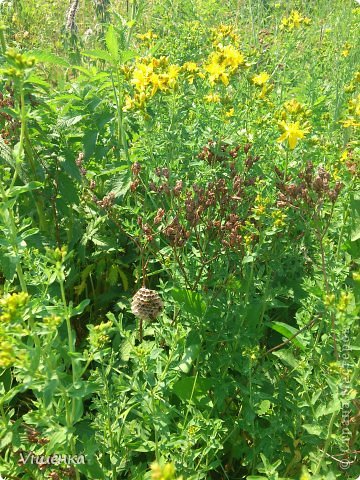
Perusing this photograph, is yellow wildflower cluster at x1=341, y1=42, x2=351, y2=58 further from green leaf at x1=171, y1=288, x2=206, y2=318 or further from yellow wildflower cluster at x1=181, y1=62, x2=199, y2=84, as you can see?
green leaf at x1=171, y1=288, x2=206, y2=318

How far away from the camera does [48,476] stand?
5.56ft

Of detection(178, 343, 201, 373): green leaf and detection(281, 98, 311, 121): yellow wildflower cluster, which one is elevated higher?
detection(281, 98, 311, 121): yellow wildflower cluster

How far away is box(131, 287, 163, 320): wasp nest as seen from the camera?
1925mm

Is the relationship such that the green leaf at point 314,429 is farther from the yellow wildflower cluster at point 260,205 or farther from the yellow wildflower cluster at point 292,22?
the yellow wildflower cluster at point 292,22

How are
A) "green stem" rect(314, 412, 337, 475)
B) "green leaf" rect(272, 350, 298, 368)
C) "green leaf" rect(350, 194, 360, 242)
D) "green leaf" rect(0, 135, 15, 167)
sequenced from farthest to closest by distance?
1. "green leaf" rect(0, 135, 15, 167)
2. "green leaf" rect(350, 194, 360, 242)
3. "green leaf" rect(272, 350, 298, 368)
4. "green stem" rect(314, 412, 337, 475)

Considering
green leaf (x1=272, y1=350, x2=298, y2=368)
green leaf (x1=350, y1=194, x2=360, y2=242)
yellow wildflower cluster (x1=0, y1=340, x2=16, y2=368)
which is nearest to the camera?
yellow wildflower cluster (x1=0, y1=340, x2=16, y2=368)

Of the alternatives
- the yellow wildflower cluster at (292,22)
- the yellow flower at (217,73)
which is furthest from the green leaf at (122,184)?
the yellow wildflower cluster at (292,22)

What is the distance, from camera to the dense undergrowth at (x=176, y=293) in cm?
159

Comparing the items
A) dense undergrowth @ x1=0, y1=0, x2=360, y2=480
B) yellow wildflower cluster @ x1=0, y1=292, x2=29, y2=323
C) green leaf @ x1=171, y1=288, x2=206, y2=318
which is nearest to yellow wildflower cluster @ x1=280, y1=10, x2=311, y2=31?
dense undergrowth @ x1=0, y1=0, x2=360, y2=480

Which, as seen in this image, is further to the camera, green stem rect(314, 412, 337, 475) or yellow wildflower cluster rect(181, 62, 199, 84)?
yellow wildflower cluster rect(181, 62, 199, 84)

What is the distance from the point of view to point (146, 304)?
193 cm

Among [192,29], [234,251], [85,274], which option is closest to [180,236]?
[234,251]

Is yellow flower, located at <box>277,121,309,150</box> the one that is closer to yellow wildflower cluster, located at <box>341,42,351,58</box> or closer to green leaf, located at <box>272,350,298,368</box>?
green leaf, located at <box>272,350,298,368</box>

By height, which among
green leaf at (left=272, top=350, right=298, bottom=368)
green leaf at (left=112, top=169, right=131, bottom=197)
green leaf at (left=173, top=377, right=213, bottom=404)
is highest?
green leaf at (left=112, top=169, right=131, bottom=197)
